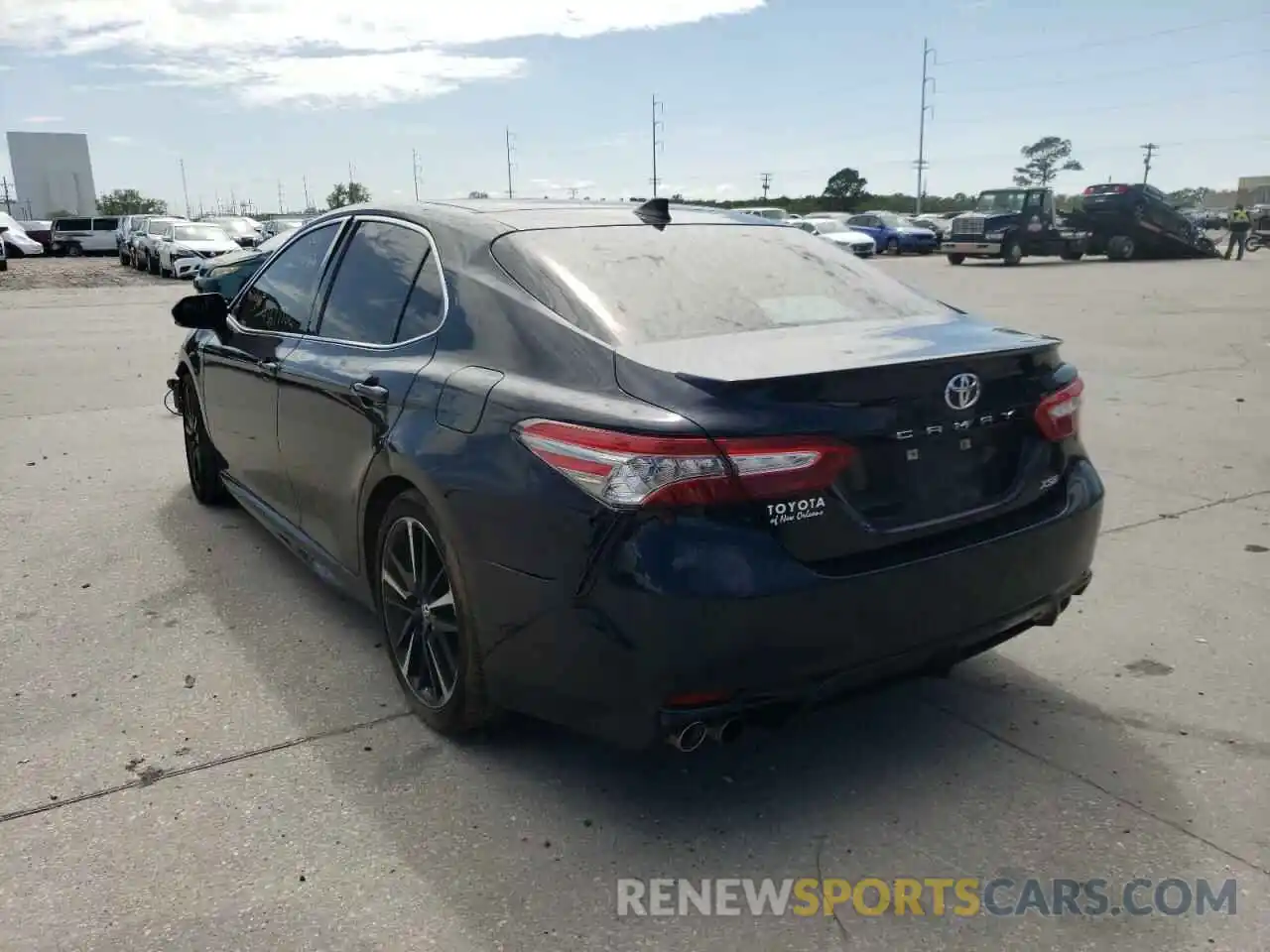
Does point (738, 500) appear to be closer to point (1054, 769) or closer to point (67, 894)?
point (1054, 769)

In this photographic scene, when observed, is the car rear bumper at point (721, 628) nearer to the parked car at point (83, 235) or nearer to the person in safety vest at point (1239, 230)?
the person in safety vest at point (1239, 230)

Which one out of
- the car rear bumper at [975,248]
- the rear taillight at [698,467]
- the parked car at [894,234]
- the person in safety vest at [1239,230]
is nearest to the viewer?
the rear taillight at [698,467]

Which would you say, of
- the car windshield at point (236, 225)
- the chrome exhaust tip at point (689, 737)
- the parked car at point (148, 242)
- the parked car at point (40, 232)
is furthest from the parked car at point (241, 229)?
the chrome exhaust tip at point (689, 737)

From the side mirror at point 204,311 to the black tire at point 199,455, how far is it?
2.47 ft

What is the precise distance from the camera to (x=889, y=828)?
2.75 m

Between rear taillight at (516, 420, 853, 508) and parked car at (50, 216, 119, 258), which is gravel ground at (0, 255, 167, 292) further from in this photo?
rear taillight at (516, 420, 853, 508)

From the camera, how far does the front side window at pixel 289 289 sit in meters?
4.16

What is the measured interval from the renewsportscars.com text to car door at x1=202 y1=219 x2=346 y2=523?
237 cm

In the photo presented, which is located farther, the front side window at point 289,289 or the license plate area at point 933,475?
the front side window at point 289,289

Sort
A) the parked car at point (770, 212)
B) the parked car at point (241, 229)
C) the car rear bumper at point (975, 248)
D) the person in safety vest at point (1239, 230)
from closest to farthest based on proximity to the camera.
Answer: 1. the parked car at point (770, 212)
2. the car rear bumper at point (975, 248)
3. the person in safety vest at point (1239, 230)
4. the parked car at point (241, 229)

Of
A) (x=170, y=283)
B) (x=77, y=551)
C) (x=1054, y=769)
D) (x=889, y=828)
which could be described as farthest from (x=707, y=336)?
(x=170, y=283)

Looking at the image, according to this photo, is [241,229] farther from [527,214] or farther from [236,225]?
[527,214]

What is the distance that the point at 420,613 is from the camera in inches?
126

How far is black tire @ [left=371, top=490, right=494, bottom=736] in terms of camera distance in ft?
9.71
